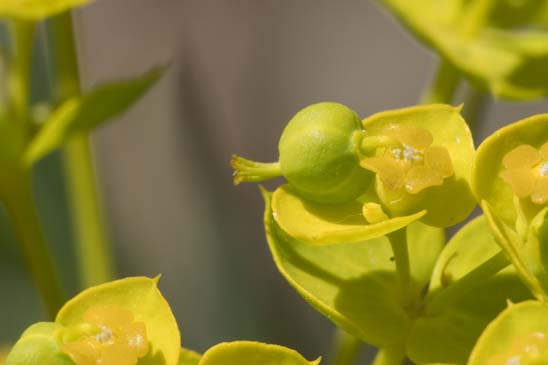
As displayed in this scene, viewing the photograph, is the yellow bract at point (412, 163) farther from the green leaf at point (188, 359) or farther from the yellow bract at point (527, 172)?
the green leaf at point (188, 359)

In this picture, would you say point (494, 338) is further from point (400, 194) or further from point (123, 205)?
point (123, 205)

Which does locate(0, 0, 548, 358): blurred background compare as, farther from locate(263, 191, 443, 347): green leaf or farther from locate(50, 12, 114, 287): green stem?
locate(263, 191, 443, 347): green leaf

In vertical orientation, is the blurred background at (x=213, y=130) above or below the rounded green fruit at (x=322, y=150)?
below

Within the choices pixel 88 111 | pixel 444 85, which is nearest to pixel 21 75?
pixel 88 111

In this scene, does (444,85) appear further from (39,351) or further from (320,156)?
(39,351)

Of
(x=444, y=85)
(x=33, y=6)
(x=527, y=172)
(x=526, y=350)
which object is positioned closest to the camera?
(x=526, y=350)

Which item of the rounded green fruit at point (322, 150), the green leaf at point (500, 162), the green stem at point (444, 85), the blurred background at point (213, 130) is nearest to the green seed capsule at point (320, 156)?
the rounded green fruit at point (322, 150)

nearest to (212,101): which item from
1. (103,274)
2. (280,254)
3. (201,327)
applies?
(201,327)

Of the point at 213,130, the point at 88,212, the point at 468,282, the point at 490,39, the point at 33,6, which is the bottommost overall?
the point at 213,130
